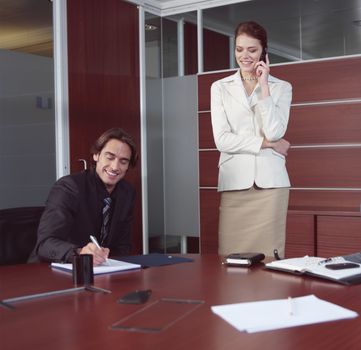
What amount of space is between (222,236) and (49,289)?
5.42 ft

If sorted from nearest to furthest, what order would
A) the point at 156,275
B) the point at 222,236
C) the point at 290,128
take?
the point at 156,275 < the point at 222,236 < the point at 290,128

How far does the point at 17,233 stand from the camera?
2.52 meters

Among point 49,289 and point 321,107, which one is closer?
point 49,289

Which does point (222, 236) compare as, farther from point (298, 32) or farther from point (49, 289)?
point (298, 32)

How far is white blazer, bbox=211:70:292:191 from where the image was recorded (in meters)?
3.24

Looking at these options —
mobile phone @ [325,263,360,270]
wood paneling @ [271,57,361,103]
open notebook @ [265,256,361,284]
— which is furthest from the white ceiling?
mobile phone @ [325,263,360,270]

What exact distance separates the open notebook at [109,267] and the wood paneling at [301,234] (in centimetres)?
211

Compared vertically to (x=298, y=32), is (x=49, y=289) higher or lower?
lower

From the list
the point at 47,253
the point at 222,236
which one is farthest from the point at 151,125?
the point at 47,253

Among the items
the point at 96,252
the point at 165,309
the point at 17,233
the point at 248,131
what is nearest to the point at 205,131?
the point at 248,131

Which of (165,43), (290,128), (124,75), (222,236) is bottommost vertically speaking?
(222,236)

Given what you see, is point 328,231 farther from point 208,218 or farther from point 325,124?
point 208,218

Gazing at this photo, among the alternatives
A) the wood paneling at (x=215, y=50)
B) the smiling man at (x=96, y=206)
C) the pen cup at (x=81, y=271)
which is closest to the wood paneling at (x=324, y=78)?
the wood paneling at (x=215, y=50)

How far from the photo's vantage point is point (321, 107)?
5.17m
